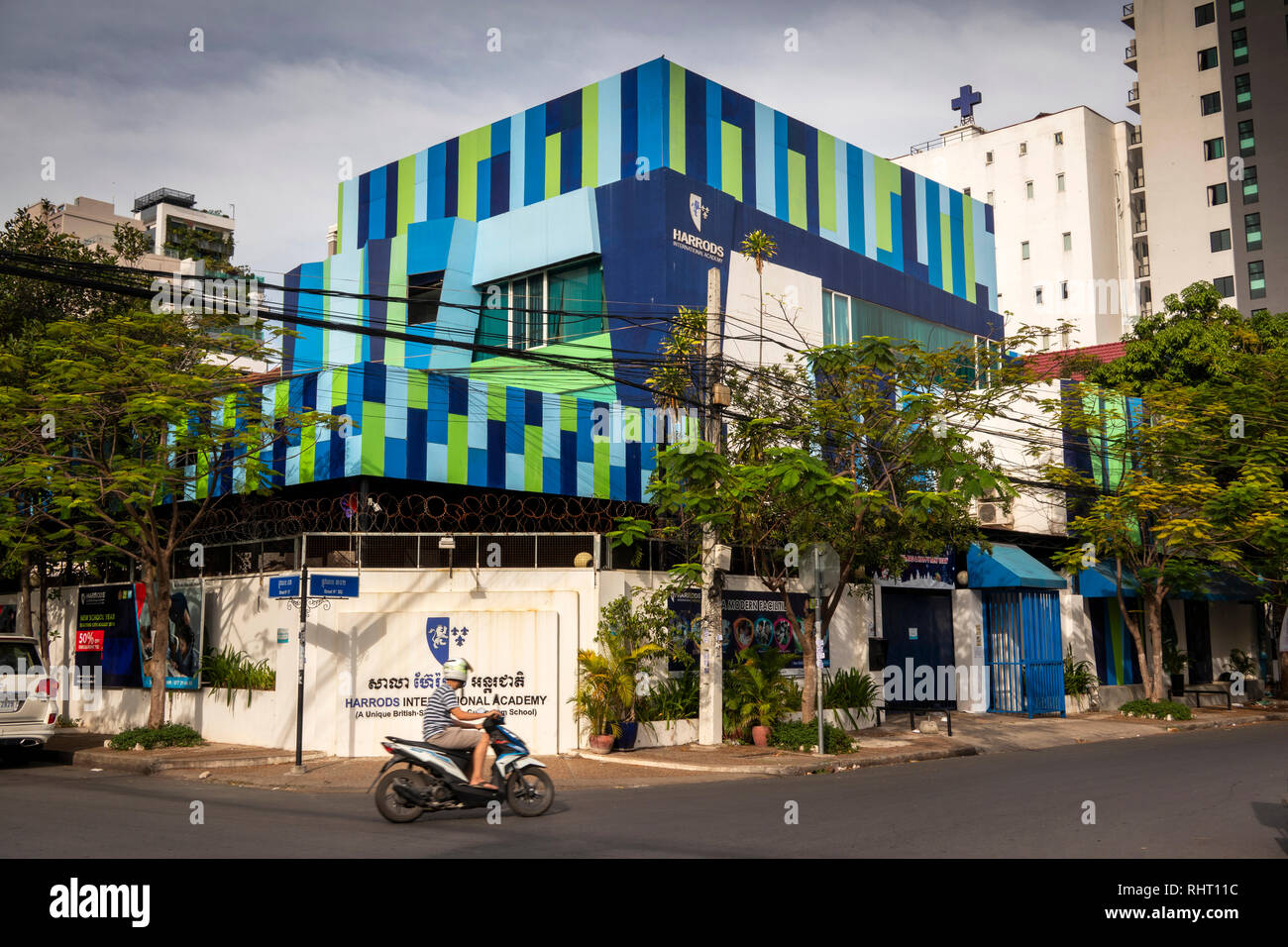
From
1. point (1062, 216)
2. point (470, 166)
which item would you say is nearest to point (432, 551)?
point (470, 166)

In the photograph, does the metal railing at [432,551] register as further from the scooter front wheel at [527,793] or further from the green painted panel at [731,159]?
the green painted panel at [731,159]

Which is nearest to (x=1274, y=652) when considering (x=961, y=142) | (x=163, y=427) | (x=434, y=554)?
(x=434, y=554)

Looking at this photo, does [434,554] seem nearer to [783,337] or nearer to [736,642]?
[736,642]

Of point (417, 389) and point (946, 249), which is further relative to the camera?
point (946, 249)

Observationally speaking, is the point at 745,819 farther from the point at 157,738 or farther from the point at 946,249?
the point at 946,249

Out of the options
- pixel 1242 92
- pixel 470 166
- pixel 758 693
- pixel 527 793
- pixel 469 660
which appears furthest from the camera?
pixel 1242 92

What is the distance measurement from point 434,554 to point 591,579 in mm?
2753

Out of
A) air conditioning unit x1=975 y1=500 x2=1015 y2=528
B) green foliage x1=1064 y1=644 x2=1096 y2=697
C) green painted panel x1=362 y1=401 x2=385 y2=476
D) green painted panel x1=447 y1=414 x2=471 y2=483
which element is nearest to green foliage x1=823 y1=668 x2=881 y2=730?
air conditioning unit x1=975 y1=500 x2=1015 y2=528

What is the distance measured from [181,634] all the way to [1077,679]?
68.9 feet

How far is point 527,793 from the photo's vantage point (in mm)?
12102

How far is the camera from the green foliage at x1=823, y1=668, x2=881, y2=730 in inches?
873

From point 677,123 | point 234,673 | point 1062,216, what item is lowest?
point 234,673

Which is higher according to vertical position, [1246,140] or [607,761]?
[1246,140]

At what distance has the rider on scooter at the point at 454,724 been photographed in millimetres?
12031
